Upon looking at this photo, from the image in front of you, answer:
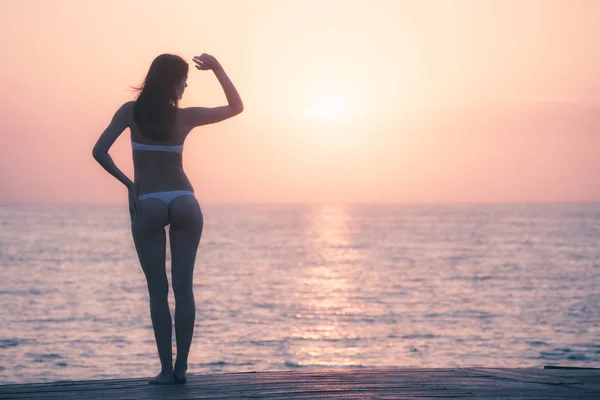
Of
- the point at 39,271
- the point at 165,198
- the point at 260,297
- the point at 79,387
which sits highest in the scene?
the point at 39,271

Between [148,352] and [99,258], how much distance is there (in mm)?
43202

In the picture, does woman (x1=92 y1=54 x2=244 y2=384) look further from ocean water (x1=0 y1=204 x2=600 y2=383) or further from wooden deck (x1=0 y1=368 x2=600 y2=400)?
ocean water (x1=0 y1=204 x2=600 y2=383)

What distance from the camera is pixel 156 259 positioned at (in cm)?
532

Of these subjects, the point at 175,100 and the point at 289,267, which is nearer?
the point at 175,100

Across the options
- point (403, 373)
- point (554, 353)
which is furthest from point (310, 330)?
point (403, 373)

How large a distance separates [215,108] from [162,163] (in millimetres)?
479

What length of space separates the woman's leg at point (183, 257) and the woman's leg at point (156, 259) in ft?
0.20

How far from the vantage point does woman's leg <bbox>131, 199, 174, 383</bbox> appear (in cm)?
522

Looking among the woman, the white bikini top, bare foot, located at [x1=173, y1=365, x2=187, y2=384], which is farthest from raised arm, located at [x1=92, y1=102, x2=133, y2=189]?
bare foot, located at [x1=173, y1=365, x2=187, y2=384]

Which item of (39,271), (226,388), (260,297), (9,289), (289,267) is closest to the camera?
(226,388)

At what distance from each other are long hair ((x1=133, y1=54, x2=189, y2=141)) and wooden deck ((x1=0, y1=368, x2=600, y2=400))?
154 cm

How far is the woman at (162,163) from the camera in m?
5.20

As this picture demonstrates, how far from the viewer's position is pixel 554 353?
1070 inches

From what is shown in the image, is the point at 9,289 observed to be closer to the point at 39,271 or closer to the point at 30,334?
the point at 39,271
